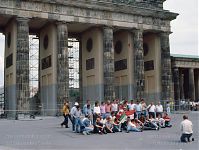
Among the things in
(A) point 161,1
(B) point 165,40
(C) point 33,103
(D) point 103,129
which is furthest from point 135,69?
(D) point 103,129

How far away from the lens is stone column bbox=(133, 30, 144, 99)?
159 ft

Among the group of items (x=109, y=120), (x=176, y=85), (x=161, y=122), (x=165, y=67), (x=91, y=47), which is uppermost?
(x=91, y=47)

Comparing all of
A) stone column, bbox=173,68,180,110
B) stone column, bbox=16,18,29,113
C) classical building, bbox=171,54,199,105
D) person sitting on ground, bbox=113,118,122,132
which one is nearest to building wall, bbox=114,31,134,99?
classical building, bbox=171,54,199,105

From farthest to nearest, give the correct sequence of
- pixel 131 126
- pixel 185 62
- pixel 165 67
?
1. pixel 185 62
2. pixel 165 67
3. pixel 131 126

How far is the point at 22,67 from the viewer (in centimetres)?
4156

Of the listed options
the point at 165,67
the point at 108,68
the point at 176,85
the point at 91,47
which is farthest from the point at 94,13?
the point at 176,85

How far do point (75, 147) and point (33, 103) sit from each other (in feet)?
126

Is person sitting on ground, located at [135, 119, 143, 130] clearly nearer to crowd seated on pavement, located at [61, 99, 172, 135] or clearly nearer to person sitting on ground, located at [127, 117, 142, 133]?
crowd seated on pavement, located at [61, 99, 172, 135]

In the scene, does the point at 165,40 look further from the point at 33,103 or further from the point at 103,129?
the point at 103,129

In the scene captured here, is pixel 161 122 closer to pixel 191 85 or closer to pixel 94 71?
pixel 94 71

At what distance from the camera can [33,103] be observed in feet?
177

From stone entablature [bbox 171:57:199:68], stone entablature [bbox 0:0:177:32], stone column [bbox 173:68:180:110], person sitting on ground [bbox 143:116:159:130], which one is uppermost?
stone entablature [bbox 0:0:177:32]

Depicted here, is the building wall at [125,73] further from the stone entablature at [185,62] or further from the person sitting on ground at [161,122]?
the person sitting on ground at [161,122]

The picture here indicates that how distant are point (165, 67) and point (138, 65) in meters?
4.74
